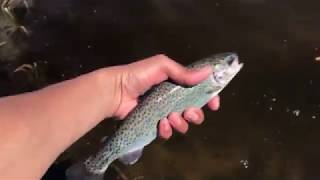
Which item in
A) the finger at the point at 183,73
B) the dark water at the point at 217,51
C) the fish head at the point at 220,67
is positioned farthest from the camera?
the dark water at the point at 217,51

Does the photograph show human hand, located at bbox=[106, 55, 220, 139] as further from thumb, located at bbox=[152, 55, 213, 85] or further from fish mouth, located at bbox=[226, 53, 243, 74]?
fish mouth, located at bbox=[226, 53, 243, 74]

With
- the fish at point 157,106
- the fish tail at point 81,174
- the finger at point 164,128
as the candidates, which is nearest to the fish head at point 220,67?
the fish at point 157,106

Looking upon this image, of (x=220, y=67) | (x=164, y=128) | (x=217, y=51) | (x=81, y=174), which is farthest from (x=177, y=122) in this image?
(x=217, y=51)

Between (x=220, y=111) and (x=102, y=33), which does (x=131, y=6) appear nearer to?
(x=102, y=33)

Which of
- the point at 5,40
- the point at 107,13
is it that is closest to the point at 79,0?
the point at 107,13

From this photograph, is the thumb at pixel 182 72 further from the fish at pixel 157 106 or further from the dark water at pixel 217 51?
the dark water at pixel 217 51

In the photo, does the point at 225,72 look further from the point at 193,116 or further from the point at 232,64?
the point at 193,116
